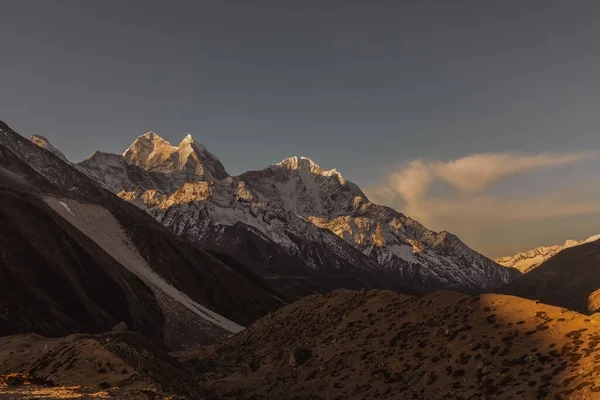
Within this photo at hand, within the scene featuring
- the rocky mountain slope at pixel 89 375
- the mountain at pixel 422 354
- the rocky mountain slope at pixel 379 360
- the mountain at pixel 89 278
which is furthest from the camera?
the mountain at pixel 89 278

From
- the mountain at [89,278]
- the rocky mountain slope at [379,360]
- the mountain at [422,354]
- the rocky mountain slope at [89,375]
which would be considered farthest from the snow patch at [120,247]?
the rocky mountain slope at [89,375]

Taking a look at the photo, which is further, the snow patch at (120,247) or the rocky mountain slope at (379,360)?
the snow patch at (120,247)

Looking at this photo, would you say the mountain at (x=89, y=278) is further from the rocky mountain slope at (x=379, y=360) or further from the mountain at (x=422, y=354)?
the mountain at (x=422, y=354)

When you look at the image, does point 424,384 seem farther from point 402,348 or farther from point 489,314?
point 489,314

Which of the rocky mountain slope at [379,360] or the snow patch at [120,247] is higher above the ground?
the snow patch at [120,247]

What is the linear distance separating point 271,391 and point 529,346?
26.2 meters

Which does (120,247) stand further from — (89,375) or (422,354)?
(422,354)

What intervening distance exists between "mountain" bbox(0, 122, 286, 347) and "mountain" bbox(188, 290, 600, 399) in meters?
53.3

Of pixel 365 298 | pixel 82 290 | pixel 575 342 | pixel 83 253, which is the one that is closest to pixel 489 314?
pixel 575 342

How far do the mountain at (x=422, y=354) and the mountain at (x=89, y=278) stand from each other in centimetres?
5334

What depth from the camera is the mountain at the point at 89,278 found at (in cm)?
10019

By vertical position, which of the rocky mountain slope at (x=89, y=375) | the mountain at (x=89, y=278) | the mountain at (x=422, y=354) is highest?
the mountain at (x=89, y=278)

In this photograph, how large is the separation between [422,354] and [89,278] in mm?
109105

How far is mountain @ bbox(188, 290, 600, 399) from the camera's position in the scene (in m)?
33.4
